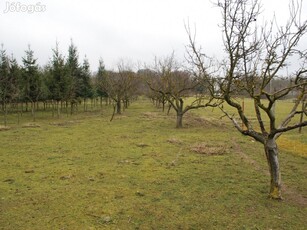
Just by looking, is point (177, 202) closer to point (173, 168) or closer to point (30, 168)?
point (173, 168)

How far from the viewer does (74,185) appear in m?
9.23

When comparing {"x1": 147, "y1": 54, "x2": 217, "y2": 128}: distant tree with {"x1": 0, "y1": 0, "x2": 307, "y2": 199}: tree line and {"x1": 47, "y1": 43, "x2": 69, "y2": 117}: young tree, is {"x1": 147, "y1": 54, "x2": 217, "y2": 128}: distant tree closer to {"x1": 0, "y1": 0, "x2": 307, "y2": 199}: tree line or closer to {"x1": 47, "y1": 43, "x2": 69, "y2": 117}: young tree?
{"x1": 0, "y1": 0, "x2": 307, "y2": 199}: tree line

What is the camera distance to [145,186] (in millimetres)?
9258

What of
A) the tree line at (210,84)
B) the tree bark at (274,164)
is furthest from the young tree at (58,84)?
the tree bark at (274,164)

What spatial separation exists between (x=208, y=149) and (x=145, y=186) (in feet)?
20.7

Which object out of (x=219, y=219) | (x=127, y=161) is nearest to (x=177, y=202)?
(x=219, y=219)

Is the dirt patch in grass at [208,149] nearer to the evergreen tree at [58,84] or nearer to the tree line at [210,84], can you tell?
the tree line at [210,84]

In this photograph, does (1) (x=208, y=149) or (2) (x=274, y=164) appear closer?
(2) (x=274, y=164)

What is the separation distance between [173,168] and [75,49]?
114 feet

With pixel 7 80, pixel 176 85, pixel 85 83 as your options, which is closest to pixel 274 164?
pixel 176 85

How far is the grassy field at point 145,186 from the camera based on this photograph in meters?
6.89

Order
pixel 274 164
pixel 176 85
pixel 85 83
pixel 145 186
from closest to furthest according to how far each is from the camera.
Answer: pixel 274 164 < pixel 145 186 < pixel 176 85 < pixel 85 83

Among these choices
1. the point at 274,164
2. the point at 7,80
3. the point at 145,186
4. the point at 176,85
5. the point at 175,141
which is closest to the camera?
the point at 274,164

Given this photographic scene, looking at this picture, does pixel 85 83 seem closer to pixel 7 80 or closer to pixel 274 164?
pixel 7 80
